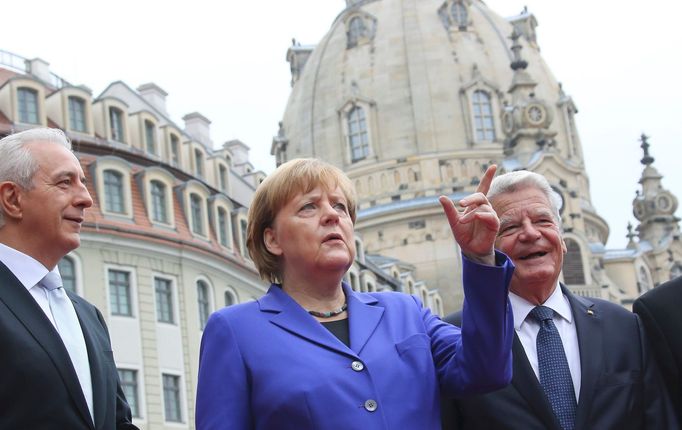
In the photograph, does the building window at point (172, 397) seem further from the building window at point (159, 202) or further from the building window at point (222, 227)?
the building window at point (222, 227)

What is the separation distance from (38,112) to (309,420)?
28.4 meters

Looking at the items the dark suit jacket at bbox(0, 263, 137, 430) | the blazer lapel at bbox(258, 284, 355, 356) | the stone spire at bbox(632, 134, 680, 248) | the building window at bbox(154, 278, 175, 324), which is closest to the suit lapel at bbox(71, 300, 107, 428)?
the dark suit jacket at bbox(0, 263, 137, 430)

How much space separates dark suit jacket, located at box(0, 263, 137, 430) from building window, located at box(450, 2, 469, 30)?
69884 millimetres

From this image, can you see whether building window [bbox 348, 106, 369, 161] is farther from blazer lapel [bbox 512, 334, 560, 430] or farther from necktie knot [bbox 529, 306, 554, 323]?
blazer lapel [bbox 512, 334, 560, 430]

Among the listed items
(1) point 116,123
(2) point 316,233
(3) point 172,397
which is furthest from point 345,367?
(1) point 116,123

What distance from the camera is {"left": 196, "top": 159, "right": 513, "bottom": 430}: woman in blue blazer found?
16.5 ft

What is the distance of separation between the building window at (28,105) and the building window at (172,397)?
7.04m

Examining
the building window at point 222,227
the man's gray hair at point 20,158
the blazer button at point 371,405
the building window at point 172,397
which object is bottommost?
the blazer button at point 371,405

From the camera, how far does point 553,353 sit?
19.7ft

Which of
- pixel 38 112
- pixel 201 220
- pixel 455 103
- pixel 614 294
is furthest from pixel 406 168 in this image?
pixel 38 112

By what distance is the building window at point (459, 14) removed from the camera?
2918 inches

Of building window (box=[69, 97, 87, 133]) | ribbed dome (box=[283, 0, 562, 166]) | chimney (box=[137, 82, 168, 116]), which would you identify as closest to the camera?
building window (box=[69, 97, 87, 133])

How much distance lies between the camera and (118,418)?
571cm

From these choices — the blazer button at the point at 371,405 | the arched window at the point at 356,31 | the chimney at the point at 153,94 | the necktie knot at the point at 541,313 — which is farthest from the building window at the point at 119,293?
the arched window at the point at 356,31
